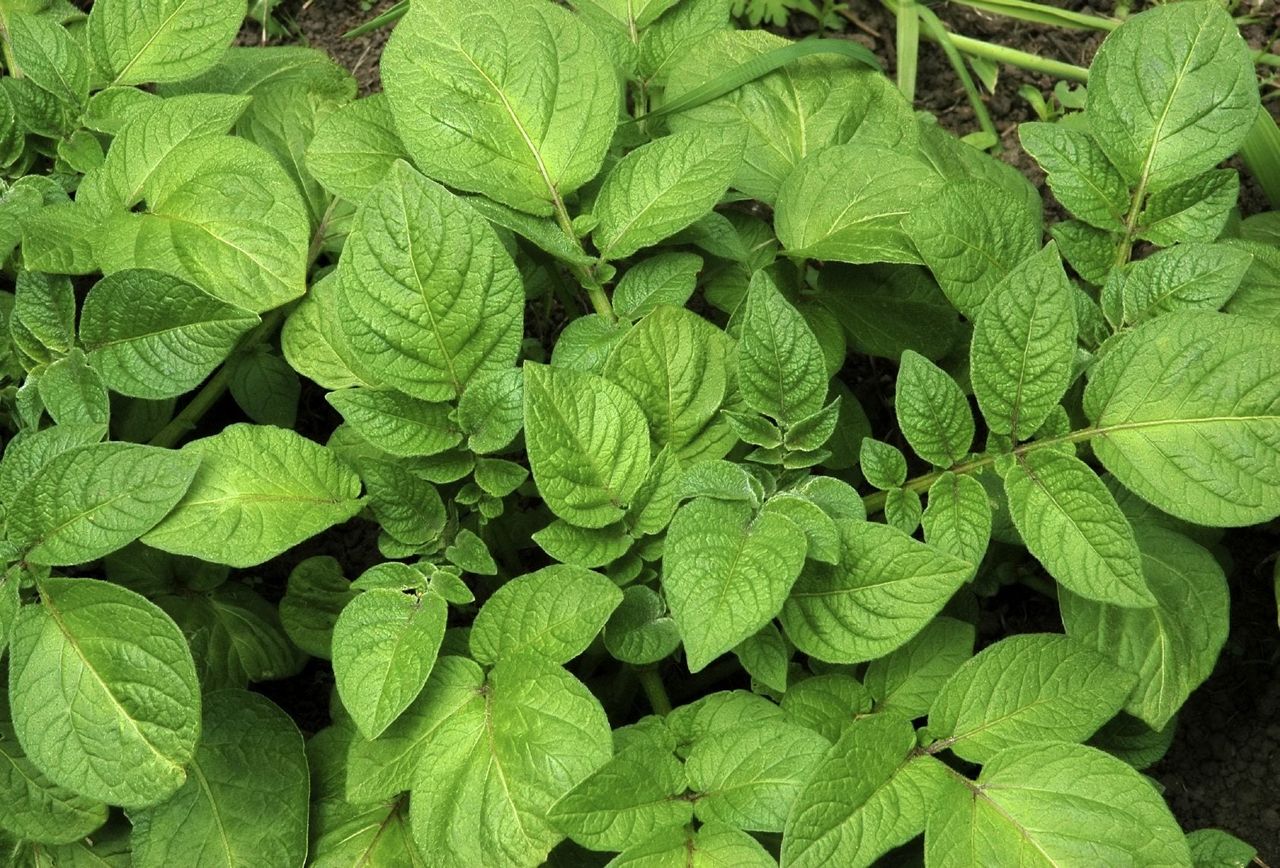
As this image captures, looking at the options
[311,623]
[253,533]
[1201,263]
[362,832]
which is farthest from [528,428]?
[1201,263]

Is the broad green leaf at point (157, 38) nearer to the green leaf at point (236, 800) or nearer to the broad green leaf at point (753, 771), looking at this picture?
the green leaf at point (236, 800)

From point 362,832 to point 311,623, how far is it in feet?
0.93

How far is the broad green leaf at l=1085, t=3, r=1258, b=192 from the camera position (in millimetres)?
1632

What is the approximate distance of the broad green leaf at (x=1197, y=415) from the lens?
55.2 inches

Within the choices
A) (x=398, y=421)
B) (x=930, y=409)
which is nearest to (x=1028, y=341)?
(x=930, y=409)

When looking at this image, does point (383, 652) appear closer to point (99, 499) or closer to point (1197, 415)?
point (99, 499)

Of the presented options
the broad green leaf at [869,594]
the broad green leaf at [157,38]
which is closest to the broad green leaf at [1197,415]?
the broad green leaf at [869,594]

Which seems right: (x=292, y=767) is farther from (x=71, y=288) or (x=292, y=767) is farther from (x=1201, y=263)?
(x=1201, y=263)

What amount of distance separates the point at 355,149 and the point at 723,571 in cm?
85

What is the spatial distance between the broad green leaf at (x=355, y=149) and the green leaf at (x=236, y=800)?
2.36ft

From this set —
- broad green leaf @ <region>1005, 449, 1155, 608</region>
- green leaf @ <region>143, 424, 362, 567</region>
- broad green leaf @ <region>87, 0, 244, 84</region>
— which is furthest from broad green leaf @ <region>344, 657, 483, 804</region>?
broad green leaf @ <region>87, 0, 244, 84</region>

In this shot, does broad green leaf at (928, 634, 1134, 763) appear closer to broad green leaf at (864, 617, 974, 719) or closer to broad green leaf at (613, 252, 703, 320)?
broad green leaf at (864, 617, 974, 719)

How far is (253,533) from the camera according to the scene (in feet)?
4.85

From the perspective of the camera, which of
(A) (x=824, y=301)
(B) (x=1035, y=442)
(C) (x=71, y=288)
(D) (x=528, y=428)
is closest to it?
(D) (x=528, y=428)
